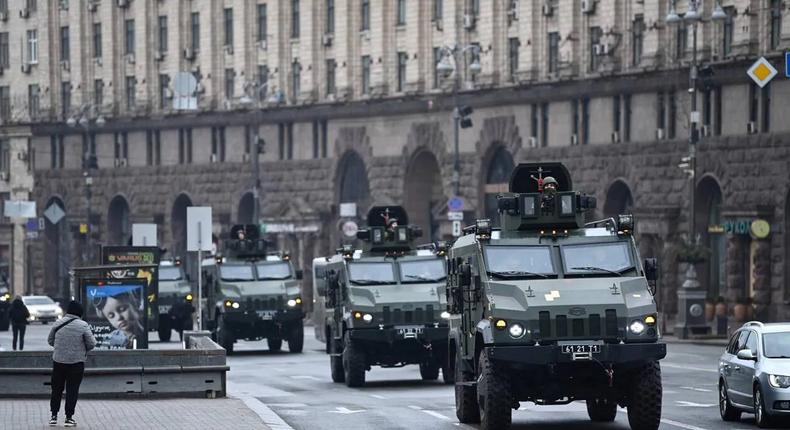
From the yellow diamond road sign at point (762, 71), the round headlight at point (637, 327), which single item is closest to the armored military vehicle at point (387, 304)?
the round headlight at point (637, 327)

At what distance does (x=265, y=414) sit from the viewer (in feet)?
87.0

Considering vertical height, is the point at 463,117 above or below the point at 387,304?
above

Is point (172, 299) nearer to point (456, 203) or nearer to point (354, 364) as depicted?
point (456, 203)

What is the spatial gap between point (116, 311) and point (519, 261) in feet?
45.4

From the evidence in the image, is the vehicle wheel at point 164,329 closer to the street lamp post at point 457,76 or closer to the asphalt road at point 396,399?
the asphalt road at point 396,399

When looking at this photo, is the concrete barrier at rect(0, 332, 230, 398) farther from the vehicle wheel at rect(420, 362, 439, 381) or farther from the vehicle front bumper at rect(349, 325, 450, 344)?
the vehicle wheel at rect(420, 362, 439, 381)

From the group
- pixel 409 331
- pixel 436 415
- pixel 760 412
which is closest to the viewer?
pixel 760 412

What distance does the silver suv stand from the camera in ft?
76.8

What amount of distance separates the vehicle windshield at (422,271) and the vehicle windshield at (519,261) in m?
11.9

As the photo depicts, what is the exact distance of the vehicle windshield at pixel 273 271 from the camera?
48531 mm

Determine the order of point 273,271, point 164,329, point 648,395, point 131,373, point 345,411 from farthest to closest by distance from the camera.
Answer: point 164,329 < point 273,271 < point 131,373 < point 345,411 < point 648,395

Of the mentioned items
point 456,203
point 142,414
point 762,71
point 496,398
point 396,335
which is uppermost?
point 762,71

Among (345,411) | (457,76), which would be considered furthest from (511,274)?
(457,76)

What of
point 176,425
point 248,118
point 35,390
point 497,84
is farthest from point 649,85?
point 176,425
